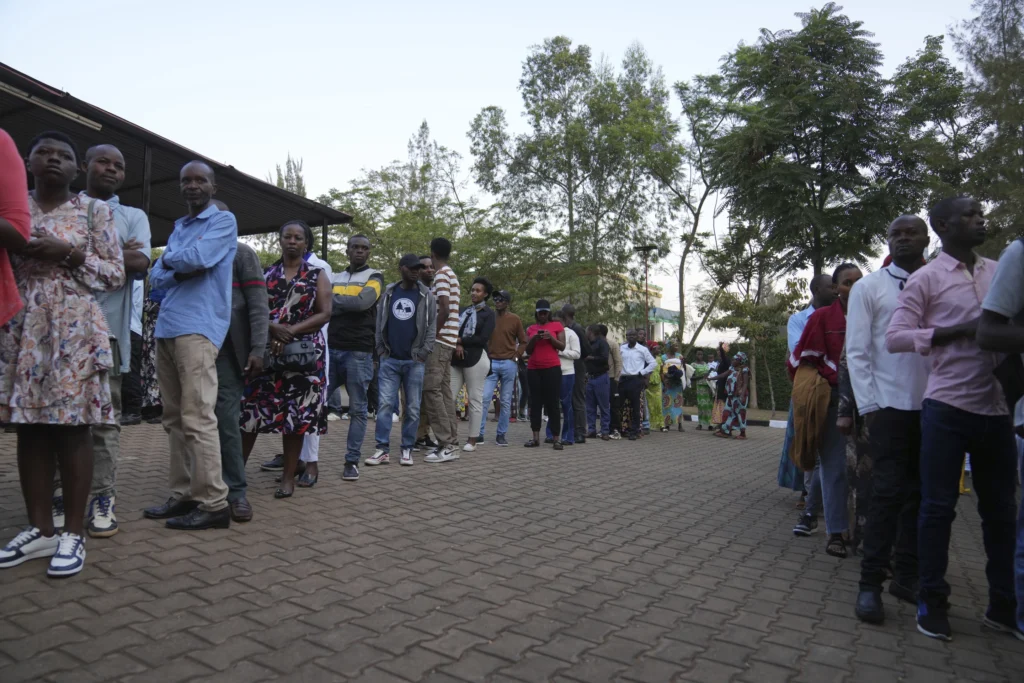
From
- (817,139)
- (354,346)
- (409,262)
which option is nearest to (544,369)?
(409,262)

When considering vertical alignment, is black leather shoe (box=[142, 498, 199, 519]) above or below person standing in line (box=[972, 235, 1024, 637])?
below

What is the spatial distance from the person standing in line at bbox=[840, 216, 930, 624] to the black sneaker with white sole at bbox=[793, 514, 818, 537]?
114 cm

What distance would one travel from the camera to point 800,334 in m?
5.64

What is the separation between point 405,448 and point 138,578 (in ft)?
12.3

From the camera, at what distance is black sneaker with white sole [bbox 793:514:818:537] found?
5.30m

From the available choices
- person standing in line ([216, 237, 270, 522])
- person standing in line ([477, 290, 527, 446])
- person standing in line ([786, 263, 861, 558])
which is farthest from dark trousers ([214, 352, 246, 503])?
person standing in line ([477, 290, 527, 446])

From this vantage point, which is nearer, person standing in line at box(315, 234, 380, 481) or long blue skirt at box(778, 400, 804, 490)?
person standing in line at box(315, 234, 380, 481)

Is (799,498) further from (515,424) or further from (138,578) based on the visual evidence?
(515,424)

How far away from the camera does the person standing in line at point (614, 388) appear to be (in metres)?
12.2

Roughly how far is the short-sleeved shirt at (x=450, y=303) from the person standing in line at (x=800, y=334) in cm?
338

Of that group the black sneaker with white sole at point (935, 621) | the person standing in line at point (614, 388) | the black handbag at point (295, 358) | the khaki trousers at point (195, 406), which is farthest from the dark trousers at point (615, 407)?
the black sneaker with white sole at point (935, 621)

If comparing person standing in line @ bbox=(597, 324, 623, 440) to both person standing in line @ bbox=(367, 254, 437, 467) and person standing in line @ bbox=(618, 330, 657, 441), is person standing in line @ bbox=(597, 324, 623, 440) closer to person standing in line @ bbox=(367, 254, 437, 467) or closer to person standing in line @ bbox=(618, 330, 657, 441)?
person standing in line @ bbox=(618, 330, 657, 441)

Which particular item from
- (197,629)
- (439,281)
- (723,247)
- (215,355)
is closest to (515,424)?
(439,281)

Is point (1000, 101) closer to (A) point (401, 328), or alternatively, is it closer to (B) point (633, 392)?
(B) point (633, 392)
